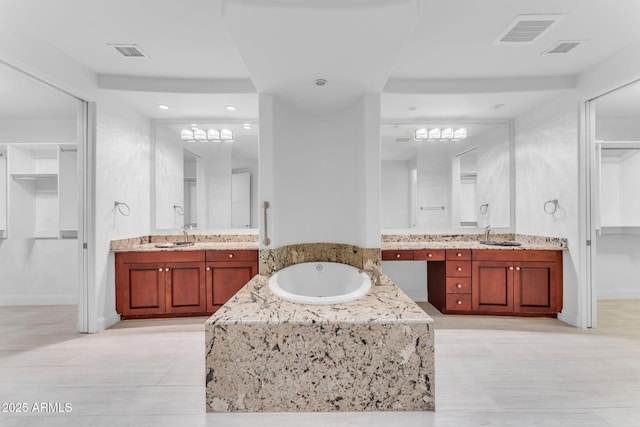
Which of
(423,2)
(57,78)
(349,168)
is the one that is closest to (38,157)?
(57,78)

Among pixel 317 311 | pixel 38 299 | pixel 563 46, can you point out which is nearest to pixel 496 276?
pixel 563 46

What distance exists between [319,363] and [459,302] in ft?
7.80

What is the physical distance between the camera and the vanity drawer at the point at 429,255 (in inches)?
137

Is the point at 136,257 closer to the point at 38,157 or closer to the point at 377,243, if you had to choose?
the point at 38,157

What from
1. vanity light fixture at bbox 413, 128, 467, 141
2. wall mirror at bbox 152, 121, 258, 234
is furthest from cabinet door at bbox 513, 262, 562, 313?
wall mirror at bbox 152, 121, 258, 234

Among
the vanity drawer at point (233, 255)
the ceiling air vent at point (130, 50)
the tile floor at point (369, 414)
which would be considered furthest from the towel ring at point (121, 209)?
the ceiling air vent at point (130, 50)

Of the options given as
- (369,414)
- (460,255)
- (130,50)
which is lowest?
(369,414)

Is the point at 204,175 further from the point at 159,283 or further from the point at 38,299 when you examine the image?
the point at 38,299

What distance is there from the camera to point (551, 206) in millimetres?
3533

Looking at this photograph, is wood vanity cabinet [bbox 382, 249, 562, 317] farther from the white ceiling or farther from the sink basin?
the white ceiling

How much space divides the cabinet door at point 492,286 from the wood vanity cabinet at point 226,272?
95.5 inches

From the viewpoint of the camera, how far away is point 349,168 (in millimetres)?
3180

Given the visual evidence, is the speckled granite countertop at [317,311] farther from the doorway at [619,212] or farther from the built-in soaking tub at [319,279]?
the doorway at [619,212]

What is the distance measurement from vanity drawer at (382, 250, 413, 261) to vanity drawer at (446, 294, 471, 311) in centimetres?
64
